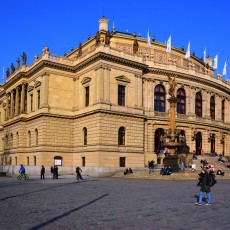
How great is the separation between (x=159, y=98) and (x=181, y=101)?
15.2 feet

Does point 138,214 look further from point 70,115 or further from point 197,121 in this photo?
point 197,121

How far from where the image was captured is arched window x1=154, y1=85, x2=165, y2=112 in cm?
6158

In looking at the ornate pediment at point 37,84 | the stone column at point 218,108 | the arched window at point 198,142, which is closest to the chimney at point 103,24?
the ornate pediment at point 37,84

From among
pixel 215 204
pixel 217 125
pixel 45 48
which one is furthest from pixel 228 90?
pixel 215 204

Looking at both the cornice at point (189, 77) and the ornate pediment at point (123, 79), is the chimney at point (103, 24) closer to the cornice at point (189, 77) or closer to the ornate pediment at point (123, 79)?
the cornice at point (189, 77)

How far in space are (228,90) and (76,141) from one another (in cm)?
3503

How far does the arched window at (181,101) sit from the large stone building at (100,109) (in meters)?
0.17

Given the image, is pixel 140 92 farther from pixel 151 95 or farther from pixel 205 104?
pixel 205 104

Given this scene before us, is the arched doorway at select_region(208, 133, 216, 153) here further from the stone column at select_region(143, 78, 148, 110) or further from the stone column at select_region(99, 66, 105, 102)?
the stone column at select_region(99, 66, 105, 102)

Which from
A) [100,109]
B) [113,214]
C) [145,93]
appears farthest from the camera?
[145,93]

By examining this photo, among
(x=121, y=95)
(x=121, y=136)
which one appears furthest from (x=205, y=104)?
(x=121, y=136)

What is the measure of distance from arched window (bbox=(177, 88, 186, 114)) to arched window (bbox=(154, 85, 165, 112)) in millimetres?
2993

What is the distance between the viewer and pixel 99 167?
50.4 meters

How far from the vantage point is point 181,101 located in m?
64.2
